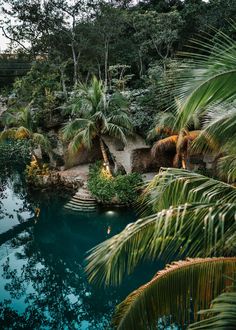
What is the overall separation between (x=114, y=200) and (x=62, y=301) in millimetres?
5212

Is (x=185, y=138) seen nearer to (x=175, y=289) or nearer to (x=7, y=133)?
(x=7, y=133)

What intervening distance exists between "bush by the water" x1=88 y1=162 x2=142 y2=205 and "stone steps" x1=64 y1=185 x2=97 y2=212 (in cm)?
43

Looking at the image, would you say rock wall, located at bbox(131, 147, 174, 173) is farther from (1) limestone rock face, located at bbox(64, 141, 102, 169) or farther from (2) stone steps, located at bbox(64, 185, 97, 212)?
(1) limestone rock face, located at bbox(64, 141, 102, 169)

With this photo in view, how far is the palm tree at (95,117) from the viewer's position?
13.0 m

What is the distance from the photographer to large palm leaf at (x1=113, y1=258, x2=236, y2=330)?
2.68m

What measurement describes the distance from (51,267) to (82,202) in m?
4.14

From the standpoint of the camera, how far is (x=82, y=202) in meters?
13.4

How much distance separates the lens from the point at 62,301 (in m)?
7.95

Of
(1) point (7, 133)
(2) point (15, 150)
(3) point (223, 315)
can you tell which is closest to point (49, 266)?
(2) point (15, 150)

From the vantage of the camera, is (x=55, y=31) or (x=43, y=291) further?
(x=55, y=31)

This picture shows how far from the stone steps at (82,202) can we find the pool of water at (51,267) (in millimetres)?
361

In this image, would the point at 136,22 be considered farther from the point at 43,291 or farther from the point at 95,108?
the point at 43,291

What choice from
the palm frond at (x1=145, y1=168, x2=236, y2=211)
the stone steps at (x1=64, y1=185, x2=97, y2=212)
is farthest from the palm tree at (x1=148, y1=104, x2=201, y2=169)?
the palm frond at (x1=145, y1=168, x2=236, y2=211)

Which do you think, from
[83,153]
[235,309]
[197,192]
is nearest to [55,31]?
[83,153]
